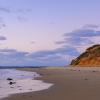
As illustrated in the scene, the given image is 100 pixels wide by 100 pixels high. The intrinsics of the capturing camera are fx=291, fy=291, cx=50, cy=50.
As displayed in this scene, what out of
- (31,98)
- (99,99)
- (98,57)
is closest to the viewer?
(99,99)

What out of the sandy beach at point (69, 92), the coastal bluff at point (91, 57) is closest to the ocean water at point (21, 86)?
the sandy beach at point (69, 92)

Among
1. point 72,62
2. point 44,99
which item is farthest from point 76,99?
point 72,62

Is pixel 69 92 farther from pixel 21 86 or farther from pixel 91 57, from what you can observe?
pixel 91 57

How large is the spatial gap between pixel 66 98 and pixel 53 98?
0.69m


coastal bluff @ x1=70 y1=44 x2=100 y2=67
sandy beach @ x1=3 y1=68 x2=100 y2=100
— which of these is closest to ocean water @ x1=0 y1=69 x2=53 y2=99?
sandy beach @ x1=3 y1=68 x2=100 y2=100

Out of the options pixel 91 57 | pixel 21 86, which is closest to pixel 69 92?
pixel 21 86

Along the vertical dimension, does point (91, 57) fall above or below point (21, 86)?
above

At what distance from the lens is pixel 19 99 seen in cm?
1523

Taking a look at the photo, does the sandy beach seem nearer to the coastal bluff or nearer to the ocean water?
the ocean water

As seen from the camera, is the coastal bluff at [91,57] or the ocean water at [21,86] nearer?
the ocean water at [21,86]

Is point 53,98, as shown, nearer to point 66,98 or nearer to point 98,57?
point 66,98

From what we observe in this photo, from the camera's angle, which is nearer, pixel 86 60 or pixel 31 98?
pixel 31 98

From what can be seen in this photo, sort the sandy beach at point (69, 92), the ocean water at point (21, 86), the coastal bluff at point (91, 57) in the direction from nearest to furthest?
the sandy beach at point (69, 92) → the ocean water at point (21, 86) → the coastal bluff at point (91, 57)

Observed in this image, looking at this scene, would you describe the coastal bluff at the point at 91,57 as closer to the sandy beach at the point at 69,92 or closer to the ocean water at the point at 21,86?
the ocean water at the point at 21,86
